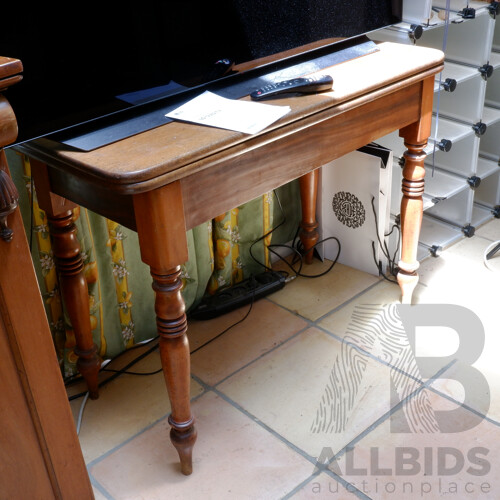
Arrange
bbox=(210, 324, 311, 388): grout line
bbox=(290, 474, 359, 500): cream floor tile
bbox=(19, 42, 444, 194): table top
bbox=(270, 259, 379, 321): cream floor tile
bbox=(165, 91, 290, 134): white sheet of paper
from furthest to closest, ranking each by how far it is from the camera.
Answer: bbox=(270, 259, 379, 321): cream floor tile → bbox=(210, 324, 311, 388): grout line → bbox=(290, 474, 359, 500): cream floor tile → bbox=(165, 91, 290, 134): white sheet of paper → bbox=(19, 42, 444, 194): table top

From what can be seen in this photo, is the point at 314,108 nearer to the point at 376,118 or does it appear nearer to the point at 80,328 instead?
the point at 376,118

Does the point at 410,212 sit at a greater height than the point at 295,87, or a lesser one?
lesser

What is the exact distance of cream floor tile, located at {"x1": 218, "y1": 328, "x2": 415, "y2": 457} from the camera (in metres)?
1.76

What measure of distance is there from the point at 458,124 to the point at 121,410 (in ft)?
4.75

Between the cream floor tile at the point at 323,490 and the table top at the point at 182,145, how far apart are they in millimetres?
783

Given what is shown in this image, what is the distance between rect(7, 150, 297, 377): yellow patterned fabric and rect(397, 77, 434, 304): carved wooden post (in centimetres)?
48

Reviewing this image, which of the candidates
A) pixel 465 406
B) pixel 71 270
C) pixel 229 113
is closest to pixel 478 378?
pixel 465 406

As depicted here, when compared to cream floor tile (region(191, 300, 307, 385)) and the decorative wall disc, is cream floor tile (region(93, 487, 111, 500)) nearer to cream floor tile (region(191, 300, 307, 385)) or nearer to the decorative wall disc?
cream floor tile (region(191, 300, 307, 385))

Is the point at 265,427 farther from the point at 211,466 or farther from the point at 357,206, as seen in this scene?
the point at 357,206

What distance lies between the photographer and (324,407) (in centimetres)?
182

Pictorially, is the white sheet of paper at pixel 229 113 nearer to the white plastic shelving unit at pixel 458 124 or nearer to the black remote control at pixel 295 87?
the black remote control at pixel 295 87

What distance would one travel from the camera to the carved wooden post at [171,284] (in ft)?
4.35

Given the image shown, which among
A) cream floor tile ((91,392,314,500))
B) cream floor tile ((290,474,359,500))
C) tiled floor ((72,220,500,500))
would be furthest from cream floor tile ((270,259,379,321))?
cream floor tile ((290,474,359,500))

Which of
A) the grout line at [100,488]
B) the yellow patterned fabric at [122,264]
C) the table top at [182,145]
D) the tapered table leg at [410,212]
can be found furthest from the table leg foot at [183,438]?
the tapered table leg at [410,212]
